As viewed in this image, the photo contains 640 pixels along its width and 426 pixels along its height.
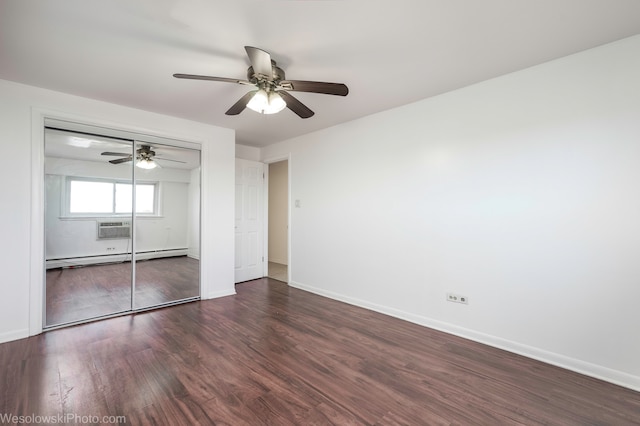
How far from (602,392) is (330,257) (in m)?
2.96

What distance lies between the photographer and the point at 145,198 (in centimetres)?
355

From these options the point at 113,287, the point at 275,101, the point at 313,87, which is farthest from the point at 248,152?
the point at 313,87

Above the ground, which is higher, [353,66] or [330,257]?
[353,66]

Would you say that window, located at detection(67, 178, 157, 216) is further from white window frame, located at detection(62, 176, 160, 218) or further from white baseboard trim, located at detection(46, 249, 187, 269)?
white baseboard trim, located at detection(46, 249, 187, 269)

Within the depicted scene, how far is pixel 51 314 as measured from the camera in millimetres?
2949

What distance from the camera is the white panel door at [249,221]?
16.1 feet

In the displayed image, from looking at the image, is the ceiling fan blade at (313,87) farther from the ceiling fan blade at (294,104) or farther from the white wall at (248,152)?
the white wall at (248,152)

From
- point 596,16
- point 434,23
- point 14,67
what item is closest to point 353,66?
point 434,23

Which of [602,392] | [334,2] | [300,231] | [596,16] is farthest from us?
[300,231]

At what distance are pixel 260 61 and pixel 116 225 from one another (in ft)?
9.41

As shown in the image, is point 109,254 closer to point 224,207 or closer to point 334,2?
point 224,207

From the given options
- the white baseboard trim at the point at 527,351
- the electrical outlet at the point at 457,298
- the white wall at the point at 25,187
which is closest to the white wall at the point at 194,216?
the white wall at the point at 25,187

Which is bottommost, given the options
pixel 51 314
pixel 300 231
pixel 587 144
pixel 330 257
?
pixel 51 314

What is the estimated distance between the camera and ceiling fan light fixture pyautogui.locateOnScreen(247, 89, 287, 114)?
224 cm
